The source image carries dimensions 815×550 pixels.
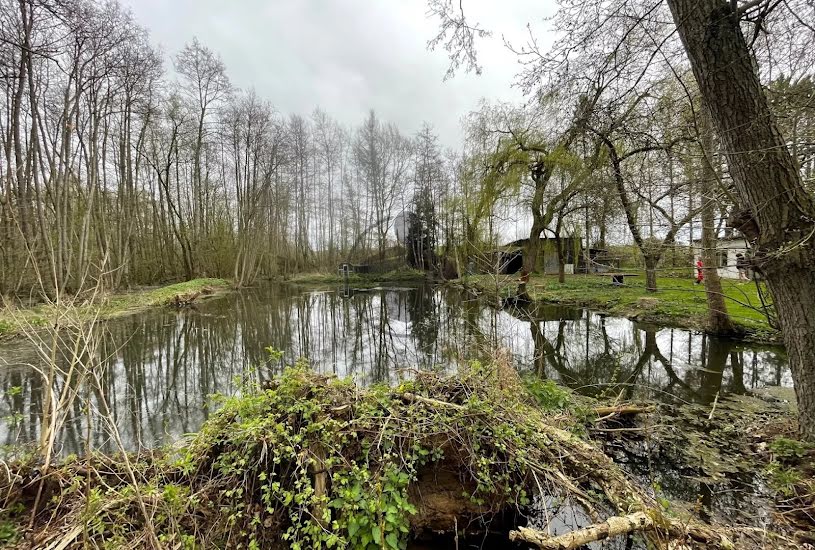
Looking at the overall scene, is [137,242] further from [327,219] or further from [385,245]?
[385,245]

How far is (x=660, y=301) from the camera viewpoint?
11562mm

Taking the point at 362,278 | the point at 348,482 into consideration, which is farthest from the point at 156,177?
the point at 348,482

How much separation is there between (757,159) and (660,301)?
430 inches

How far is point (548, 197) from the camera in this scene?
1698 centimetres

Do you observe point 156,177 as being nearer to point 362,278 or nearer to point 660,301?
point 362,278

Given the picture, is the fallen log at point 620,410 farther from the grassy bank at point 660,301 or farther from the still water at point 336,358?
the grassy bank at point 660,301

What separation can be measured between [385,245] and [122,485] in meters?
32.6

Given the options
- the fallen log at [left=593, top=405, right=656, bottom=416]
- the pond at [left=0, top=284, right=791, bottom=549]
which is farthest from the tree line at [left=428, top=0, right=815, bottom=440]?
the pond at [left=0, top=284, right=791, bottom=549]

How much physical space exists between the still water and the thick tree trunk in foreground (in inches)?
82.0

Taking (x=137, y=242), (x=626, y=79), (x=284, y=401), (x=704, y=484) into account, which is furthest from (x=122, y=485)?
(x=137, y=242)

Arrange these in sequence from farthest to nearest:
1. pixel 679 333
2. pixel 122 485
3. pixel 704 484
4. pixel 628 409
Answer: pixel 679 333, pixel 628 409, pixel 704 484, pixel 122 485

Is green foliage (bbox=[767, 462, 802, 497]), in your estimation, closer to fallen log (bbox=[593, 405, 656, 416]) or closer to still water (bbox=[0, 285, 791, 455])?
fallen log (bbox=[593, 405, 656, 416])

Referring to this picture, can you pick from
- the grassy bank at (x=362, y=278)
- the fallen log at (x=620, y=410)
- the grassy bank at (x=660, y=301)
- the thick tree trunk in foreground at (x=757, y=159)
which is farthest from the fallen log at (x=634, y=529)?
the grassy bank at (x=362, y=278)

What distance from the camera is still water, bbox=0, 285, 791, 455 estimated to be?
4430mm
